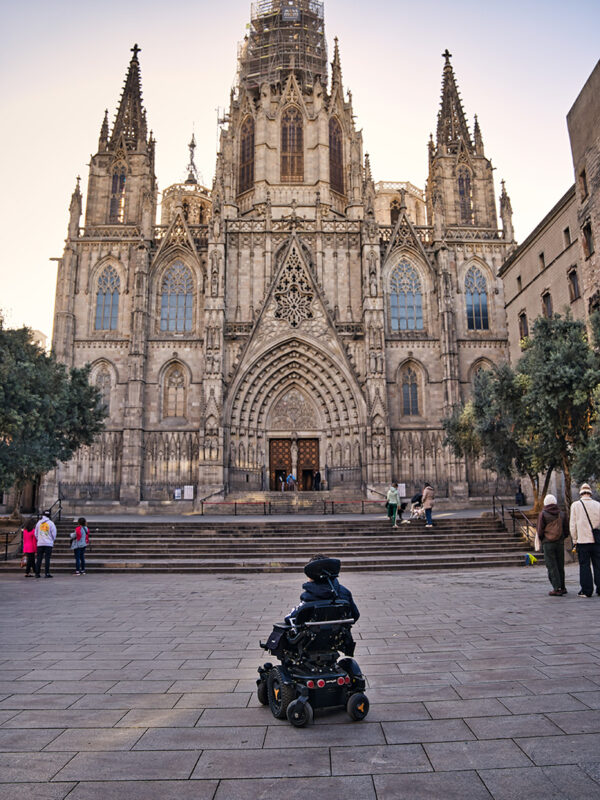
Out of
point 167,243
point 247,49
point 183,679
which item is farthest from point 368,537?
point 247,49

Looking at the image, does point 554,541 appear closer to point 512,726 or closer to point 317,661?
point 512,726

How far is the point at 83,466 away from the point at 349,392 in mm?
15873

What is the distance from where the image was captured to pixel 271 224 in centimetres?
3631

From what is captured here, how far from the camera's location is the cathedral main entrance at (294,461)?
34812mm

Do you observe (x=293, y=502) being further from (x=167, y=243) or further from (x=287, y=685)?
(x=287, y=685)

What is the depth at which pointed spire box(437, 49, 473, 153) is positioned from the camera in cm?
4050

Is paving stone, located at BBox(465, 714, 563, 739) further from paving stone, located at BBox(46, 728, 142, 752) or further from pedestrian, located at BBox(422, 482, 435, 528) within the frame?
pedestrian, located at BBox(422, 482, 435, 528)

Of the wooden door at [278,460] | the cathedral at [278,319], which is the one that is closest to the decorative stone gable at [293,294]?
the cathedral at [278,319]

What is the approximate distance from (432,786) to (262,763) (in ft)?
3.52

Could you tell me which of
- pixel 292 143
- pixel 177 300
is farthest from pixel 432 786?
pixel 292 143

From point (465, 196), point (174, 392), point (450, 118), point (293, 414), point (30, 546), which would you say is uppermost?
point (450, 118)

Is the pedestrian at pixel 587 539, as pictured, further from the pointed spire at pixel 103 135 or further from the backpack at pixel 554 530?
the pointed spire at pixel 103 135

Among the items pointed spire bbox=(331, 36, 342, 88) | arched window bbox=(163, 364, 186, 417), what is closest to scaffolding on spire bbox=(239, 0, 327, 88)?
pointed spire bbox=(331, 36, 342, 88)

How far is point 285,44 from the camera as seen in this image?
43.8 m
